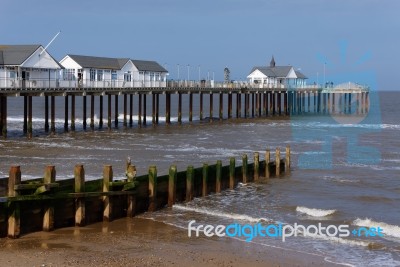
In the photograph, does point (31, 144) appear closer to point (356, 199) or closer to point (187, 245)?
point (356, 199)

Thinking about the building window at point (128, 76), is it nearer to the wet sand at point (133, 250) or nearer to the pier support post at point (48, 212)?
the wet sand at point (133, 250)

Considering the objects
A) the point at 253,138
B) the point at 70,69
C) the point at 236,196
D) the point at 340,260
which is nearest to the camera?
the point at 340,260

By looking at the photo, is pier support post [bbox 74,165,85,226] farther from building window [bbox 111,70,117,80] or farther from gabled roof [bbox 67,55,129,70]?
building window [bbox 111,70,117,80]

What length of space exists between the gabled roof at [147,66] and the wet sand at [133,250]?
148ft

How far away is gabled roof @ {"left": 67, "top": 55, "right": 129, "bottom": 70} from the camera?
53.3 m

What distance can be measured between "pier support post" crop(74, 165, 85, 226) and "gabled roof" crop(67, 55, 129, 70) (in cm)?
3797

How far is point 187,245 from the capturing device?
15.0 metres

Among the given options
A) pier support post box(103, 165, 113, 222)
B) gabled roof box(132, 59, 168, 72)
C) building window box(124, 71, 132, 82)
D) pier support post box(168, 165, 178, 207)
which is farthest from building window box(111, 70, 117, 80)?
pier support post box(103, 165, 113, 222)

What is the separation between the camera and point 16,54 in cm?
4506

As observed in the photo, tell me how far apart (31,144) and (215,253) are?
84.1 ft

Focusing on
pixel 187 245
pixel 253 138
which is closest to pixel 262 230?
pixel 187 245

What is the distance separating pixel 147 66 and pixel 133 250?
162 feet

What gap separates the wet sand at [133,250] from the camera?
13.2 m

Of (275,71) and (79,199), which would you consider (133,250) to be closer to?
(79,199)
